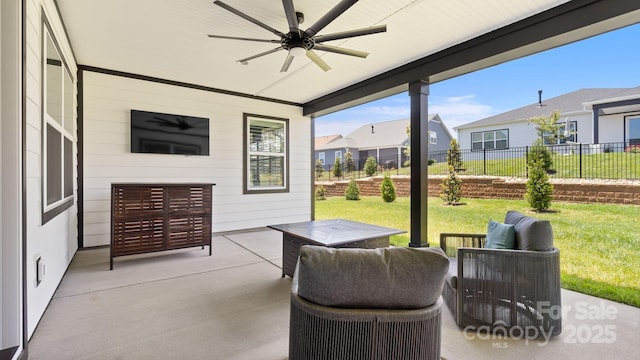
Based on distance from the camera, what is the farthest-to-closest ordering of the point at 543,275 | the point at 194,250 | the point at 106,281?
1. the point at 194,250
2. the point at 106,281
3. the point at 543,275

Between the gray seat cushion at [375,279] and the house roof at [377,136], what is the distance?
11.4 meters

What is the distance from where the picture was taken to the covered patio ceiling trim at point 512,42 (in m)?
2.65

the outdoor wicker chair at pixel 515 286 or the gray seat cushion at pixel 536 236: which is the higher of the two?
the gray seat cushion at pixel 536 236

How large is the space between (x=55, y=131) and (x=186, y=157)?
248 cm

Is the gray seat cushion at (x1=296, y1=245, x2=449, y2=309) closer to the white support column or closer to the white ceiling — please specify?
the white support column

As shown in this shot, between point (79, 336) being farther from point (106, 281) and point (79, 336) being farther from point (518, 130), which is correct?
point (518, 130)

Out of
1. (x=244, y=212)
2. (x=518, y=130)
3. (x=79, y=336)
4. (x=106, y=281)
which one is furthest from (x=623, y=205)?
(x=106, y=281)

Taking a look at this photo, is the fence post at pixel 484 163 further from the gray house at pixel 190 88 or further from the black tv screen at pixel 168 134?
the black tv screen at pixel 168 134

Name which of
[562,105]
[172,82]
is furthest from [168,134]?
[562,105]

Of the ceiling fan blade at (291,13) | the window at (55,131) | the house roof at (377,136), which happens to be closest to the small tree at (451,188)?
the ceiling fan blade at (291,13)

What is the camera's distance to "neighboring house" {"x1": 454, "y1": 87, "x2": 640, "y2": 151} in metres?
5.45

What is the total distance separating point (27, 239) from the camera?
6.61 feet

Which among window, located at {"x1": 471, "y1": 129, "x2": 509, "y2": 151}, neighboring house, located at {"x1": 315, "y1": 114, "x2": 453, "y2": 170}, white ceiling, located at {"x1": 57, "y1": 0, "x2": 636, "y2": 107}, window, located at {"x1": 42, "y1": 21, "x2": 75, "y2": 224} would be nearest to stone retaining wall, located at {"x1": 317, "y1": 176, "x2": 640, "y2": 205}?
window, located at {"x1": 471, "y1": 129, "x2": 509, "y2": 151}

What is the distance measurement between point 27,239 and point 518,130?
1014 centimetres
